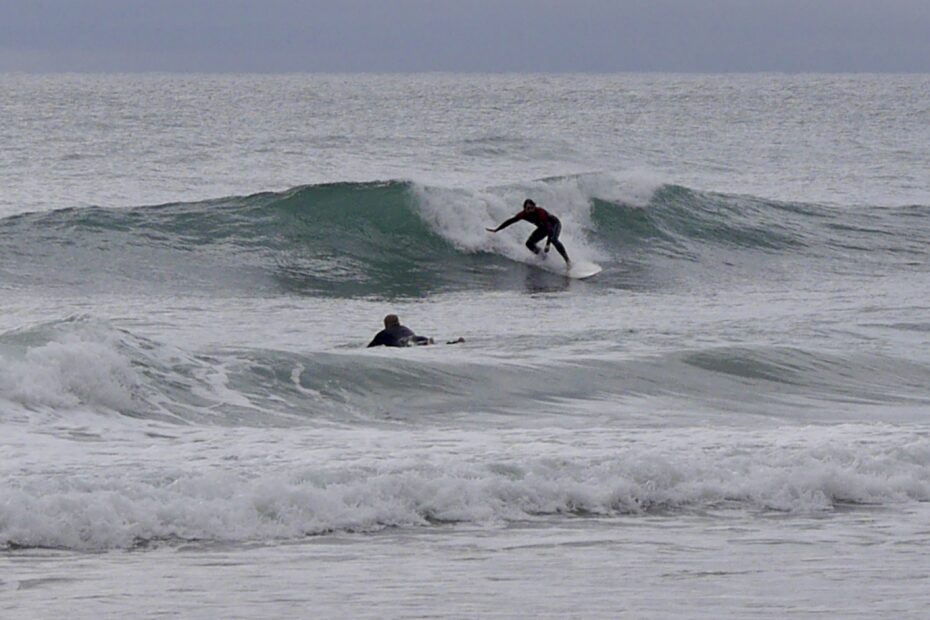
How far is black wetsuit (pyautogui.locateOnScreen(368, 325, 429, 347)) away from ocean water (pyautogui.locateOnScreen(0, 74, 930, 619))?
0.54 m

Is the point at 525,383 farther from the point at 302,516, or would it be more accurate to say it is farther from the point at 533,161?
the point at 533,161

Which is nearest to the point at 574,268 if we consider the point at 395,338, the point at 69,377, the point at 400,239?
the point at 400,239

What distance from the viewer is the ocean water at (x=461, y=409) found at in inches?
254

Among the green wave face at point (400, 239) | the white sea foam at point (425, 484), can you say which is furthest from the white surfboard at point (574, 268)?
the white sea foam at point (425, 484)

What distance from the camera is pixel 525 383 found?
1182 cm

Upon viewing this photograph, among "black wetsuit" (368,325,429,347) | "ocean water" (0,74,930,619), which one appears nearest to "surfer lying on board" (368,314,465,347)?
"black wetsuit" (368,325,429,347)

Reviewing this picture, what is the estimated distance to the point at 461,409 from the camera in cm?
1094

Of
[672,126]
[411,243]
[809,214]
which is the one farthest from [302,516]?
[672,126]

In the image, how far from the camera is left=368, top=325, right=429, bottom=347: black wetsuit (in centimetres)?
1375

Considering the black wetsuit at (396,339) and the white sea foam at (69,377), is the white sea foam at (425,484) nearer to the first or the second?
the white sea foam at (69,377)

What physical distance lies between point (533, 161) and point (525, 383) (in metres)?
30.3

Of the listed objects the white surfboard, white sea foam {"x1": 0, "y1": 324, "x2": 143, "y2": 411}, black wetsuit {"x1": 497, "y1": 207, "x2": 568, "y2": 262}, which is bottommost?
white sea foam {"x1": 0, "y1": 324, "x2": 143, "y2": 411}

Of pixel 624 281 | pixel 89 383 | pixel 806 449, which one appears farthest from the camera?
pixel 624 281

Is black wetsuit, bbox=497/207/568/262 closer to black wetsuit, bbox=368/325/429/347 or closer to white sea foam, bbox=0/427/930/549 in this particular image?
black wetsuit, bbox=368/325/429/347
